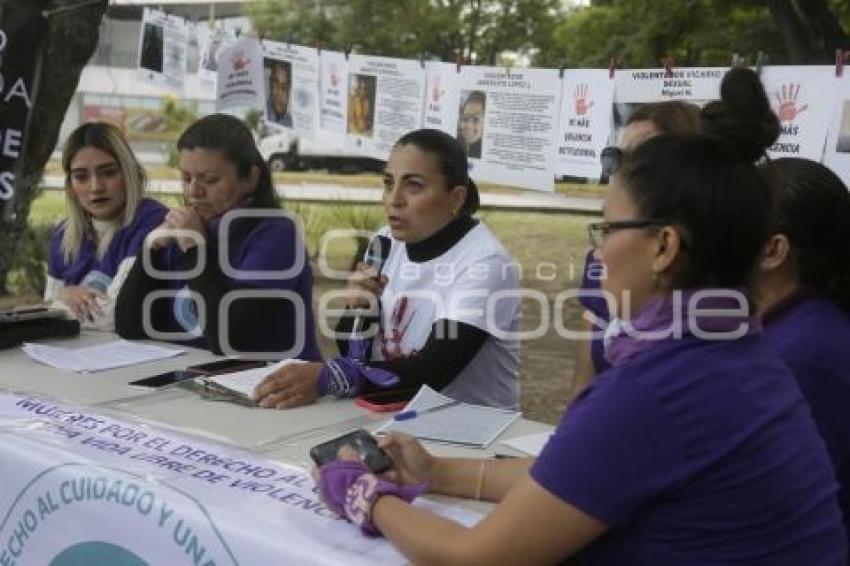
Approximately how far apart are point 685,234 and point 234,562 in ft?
2.84

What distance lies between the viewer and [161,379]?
2250 mm

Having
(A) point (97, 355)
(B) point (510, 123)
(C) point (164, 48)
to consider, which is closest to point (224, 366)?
(A) point (97, 355)

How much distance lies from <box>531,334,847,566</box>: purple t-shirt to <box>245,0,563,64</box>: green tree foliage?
17.8m

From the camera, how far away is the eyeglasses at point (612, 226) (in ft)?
4.05

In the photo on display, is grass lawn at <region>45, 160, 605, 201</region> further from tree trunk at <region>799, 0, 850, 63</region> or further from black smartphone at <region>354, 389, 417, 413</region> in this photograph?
black smartphone at <region>354, 389, 417, 413</region>

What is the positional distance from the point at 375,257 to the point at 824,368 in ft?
4.82

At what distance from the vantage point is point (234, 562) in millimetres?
1439

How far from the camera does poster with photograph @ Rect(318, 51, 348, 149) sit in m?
5.59

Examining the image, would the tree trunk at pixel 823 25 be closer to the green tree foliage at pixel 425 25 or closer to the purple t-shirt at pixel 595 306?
the purple t-shirt at pixel 595 306

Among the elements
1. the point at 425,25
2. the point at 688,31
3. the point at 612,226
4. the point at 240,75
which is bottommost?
the point at 612,226

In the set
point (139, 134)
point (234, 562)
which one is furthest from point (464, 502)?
point (139, 134)

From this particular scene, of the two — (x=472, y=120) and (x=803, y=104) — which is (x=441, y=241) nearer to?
(x=803, y=104)

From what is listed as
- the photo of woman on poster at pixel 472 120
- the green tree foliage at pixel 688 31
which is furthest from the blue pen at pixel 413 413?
the green tree foliage at pixel 688 31

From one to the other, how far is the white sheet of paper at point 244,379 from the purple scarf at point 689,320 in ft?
3.55
